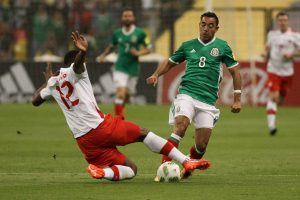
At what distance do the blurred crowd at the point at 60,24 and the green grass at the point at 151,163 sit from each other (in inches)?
260

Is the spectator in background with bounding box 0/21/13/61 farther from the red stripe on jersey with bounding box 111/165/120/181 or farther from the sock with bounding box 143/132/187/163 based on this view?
the sock with bounding box 143/132/187/163

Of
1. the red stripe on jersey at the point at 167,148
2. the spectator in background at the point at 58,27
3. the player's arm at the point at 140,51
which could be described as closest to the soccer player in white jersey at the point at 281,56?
the player's arm at the point at 140,51

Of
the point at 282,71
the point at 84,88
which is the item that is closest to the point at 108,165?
the point at 84,88

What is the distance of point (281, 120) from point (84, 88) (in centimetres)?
1415

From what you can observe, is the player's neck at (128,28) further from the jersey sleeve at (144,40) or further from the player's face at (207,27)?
the player's face at (207,27)

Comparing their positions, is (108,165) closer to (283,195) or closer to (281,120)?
(283,195)

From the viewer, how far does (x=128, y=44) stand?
25.7 metres

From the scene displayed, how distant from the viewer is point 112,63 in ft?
104

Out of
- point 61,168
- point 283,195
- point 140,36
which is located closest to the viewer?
point 283,195

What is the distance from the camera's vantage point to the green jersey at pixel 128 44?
A: 25531 mm

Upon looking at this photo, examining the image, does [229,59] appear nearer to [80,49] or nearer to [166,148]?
[166,148]

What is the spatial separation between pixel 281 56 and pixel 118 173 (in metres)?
12.0

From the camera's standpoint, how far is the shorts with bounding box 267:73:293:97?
23.1 metres

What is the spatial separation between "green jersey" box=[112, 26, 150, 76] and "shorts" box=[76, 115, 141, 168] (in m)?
12.6
